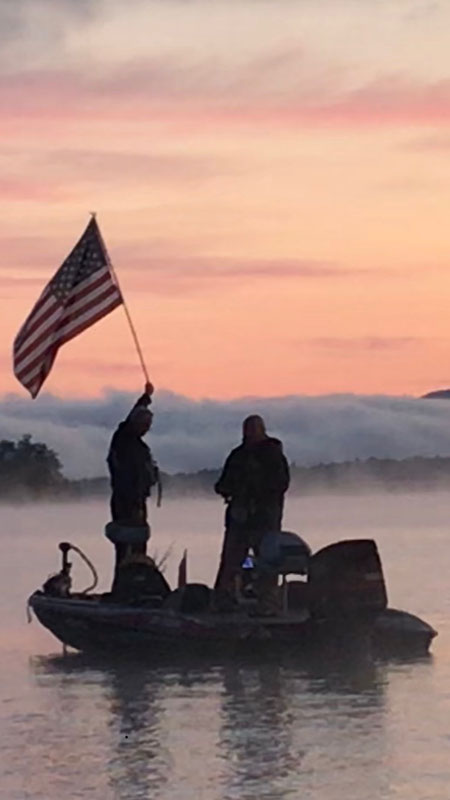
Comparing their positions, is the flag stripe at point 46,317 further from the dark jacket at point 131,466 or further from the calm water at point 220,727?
the calm water at point 220,727

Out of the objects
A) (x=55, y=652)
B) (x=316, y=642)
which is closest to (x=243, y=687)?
(x=316, y=642)

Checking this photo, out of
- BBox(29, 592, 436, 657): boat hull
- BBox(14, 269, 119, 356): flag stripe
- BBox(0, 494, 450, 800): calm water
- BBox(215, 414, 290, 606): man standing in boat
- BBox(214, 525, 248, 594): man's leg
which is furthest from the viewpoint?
BBox(14, 269, 119, 356): flag stripe

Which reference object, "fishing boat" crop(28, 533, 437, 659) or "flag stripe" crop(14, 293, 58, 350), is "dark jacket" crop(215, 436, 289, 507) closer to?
"fishing boat" crop(28, 533, 437, 659)

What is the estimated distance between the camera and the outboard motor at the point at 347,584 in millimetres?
17766

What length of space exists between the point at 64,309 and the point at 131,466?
65.3 inches

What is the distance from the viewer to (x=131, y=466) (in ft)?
62.1

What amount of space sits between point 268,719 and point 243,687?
180 cm

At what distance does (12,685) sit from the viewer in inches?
672

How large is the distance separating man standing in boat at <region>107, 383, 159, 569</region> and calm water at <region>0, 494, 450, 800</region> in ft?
3.45

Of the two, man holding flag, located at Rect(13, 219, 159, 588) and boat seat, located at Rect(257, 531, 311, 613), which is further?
man holding flag, located at Rect(13, 219, 159, 588)

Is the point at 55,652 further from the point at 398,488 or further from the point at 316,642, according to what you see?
the point at 398,488

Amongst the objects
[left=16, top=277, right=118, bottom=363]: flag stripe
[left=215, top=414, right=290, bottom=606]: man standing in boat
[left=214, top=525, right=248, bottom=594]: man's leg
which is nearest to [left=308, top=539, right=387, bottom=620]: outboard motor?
[left=215, top=414, right=290, bottom=606]: man standing in boat

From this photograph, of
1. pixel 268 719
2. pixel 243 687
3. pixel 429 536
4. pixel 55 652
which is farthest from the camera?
pixel 429 536

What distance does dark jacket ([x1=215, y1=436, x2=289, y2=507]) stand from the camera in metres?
18.4
